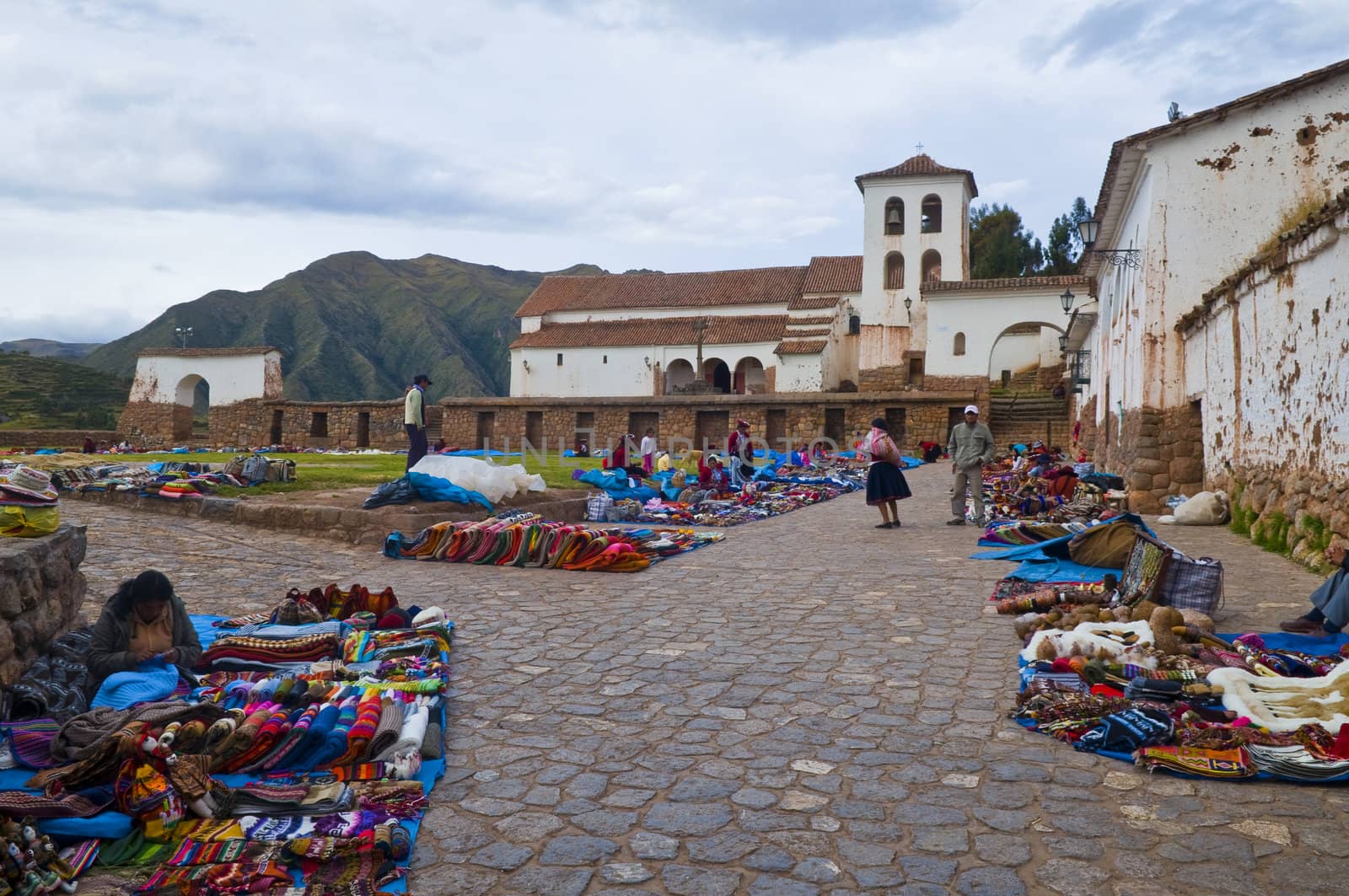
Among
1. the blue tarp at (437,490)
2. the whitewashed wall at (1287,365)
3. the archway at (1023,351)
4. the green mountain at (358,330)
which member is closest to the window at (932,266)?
the archway at (1023,351)

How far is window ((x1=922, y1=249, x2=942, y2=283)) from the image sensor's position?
39.7 meters

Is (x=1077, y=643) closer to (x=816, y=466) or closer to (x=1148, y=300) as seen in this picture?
(x=1148, y=300)

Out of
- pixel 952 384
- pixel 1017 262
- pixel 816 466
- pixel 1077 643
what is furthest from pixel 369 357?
pixel 1077 643

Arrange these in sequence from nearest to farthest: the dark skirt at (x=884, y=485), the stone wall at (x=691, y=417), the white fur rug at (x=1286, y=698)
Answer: the white fur rug at (x=1286, y=698) < the dark skirt at (x=884, y=485) < the stone wall at (x=691, y=417)

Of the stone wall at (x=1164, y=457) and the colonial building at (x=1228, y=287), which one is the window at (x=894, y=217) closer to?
the colonial building at (x=1228, y=287)

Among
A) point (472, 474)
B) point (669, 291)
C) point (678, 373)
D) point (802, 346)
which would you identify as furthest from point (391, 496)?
point (669, 291)

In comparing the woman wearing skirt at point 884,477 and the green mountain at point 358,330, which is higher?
the green mountain at point 358,330

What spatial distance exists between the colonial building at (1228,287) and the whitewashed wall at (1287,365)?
25mm

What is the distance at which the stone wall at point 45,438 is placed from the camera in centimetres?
2839

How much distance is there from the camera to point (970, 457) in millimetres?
12211

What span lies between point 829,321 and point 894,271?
3384mm

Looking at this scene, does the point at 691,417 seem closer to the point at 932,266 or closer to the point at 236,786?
the point at 932,266

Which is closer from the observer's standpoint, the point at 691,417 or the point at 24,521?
the point at 24,521

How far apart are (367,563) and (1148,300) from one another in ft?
36.6
